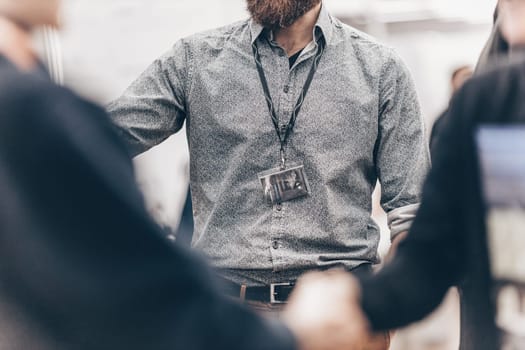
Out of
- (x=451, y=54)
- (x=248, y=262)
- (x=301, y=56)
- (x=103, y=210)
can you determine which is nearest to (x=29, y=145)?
(x=103, y=210)

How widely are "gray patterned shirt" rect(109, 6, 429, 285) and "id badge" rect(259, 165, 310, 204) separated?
1 centimetres

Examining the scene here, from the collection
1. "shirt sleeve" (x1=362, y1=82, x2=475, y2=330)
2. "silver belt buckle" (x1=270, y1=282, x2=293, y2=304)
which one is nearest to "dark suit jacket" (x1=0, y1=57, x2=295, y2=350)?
"shirt sleeve" (x1=362, y1=82, x2=475, y2=330)

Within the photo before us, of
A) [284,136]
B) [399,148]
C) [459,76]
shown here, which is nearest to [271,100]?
[284,136]

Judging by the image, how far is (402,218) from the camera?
2.23 metres

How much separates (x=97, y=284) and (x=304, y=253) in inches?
42.1

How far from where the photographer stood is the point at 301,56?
2309mm

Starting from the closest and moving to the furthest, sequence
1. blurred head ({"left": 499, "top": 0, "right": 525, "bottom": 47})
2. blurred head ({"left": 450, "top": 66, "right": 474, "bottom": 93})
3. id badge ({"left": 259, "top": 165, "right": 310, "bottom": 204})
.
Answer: blurred head ({"left": 499, "top": 0, "right": 525, "bottom": 47}), id badge ({"left": 259, "top": 165, "right": 310, "bottom": 204}), blurred head ({"left": 450, "top": 66, "right": 474, "bottom": 93})

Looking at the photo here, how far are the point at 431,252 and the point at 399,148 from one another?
2.50 feet

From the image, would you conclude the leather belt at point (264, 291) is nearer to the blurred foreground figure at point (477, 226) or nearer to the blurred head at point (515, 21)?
the blurred foreground figure at point (477, 226)

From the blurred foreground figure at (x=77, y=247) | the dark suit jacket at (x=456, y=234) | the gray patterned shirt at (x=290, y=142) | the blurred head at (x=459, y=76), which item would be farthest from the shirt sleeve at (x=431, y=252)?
the blurred head at (x=459, y=76)

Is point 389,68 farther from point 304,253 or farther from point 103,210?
point 103,210

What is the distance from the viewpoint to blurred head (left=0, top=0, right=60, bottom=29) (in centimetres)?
127

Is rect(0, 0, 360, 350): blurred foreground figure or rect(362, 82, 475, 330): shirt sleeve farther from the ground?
rect(0, 0, 360, 350): blurred foreground figure

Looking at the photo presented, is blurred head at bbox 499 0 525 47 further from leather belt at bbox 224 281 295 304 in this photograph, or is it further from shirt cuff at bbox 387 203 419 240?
leather belt at bbox 224 281 295 304
